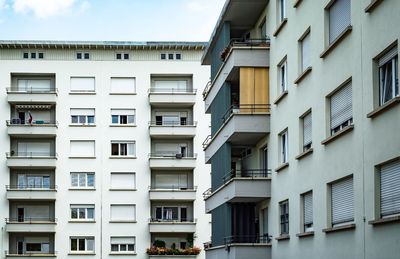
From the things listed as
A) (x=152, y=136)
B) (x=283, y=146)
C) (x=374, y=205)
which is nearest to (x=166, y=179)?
(x=152, y=136)

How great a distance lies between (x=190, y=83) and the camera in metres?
67.2

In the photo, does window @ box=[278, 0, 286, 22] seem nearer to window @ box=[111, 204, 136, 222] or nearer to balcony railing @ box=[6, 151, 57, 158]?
window @ box=[111, 204, 136, 222]

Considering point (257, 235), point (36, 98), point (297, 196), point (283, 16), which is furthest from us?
point (36, 98)

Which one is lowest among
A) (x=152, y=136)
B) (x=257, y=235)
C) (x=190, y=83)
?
(x=257, y=235)

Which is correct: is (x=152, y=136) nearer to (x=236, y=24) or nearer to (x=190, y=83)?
(x=190, y=83)

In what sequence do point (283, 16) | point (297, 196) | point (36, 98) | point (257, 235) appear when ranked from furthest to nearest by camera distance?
point (36, 98)
point (257, 235)
point (283, 16)
point (297, 196)

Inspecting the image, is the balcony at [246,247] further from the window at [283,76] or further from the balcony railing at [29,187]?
the balcony railing at [29,187]

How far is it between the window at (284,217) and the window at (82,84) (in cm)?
3812

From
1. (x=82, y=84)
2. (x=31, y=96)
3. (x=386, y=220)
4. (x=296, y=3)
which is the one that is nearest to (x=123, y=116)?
(x=82, y=84)

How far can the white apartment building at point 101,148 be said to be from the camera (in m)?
64.9

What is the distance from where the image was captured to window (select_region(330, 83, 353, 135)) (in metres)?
23.0

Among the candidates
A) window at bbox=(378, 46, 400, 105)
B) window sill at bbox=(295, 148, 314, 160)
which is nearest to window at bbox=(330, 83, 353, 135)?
window sill at bbox=(295, 148, 314, 160)

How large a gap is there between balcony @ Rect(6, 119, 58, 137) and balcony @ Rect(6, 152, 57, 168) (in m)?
1.74

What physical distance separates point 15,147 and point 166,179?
41.9ft
